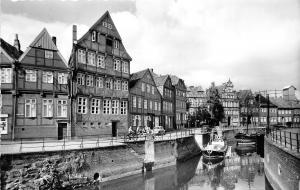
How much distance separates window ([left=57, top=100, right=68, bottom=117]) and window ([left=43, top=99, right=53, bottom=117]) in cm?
77

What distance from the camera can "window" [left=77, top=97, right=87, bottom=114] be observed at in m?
30.1

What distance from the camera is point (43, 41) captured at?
28.3m

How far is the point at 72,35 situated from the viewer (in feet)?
101

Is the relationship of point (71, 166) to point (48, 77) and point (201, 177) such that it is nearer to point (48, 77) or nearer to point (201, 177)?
point (48, 77)

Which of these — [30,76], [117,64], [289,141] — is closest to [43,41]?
[30,76]

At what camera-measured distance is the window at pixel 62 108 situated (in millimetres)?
28455

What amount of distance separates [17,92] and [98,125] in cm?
998

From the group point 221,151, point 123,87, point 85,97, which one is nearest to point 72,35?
point 85,97

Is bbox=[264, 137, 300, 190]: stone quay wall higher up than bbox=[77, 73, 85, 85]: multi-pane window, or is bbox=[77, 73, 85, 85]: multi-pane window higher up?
bbox=[77, 73, 85, 85]: multi-pane window

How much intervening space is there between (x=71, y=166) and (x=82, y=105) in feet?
34.5

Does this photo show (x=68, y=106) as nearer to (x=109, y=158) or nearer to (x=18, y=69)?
(x=18, y=69)

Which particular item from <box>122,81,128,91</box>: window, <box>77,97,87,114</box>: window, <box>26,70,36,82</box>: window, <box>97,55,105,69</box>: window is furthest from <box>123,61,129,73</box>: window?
<box>26,70,36,82</box>: window

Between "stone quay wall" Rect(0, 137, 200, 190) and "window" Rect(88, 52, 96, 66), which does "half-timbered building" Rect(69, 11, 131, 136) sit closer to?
"window" Rect(88, 52, 96, 66)

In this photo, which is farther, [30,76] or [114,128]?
[114,128]
